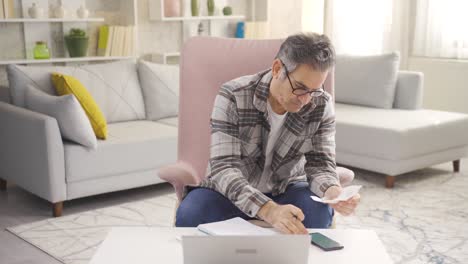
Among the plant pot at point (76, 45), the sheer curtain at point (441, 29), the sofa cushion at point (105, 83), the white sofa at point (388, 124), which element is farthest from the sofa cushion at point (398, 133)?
the plant pot at point (76, 45)

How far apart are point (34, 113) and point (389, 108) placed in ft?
8.34

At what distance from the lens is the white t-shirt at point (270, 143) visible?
1.92m

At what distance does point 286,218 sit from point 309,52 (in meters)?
0.47

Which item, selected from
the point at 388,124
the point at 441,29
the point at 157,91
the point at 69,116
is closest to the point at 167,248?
the point at 69,116

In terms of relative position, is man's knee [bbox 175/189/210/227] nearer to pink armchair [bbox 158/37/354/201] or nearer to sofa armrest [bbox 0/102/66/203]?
pink armchair [bbox 158/37/354/201]

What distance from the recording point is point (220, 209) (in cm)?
194

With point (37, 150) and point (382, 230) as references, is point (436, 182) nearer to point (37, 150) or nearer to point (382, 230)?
point (382, 230)

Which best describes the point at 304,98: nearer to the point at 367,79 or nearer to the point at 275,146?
the point at 275,146

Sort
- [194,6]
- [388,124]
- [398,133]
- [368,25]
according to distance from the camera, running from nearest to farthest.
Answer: [398,133], [388,124], [194,6], [368,25]

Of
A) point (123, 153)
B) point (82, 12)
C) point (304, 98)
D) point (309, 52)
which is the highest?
point (82, 12)

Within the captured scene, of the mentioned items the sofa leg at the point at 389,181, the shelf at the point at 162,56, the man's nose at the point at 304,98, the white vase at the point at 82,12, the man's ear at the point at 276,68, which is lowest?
the sofa leg at the point at 389,181

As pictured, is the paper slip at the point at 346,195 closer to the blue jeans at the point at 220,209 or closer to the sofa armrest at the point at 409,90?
the blue jeans at the point at 220,209

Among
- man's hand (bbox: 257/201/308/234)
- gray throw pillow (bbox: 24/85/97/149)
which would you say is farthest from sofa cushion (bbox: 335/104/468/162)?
man's hand (bbox: 257/201/308/234)

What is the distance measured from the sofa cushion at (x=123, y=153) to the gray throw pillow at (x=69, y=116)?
60mm
